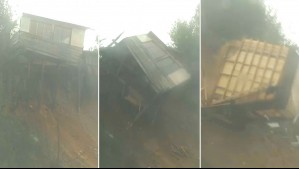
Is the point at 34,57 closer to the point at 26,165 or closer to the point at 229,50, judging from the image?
the point at 26,165

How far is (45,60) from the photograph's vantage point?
2.30 metres

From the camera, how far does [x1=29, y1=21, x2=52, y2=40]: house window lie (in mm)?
A: 2297

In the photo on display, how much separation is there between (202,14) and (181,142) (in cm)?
97

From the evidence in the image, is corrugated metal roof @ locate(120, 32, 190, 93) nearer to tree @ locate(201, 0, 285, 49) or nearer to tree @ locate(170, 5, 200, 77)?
tree @ locate(170, 5, 200, 77)

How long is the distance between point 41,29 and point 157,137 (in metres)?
1.26

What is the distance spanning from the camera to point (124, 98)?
216 cm

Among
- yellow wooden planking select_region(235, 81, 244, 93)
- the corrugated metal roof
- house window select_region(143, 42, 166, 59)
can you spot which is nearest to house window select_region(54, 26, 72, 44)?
the corrugated metal roof

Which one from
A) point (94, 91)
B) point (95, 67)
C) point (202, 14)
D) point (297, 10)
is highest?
point (297, 10)

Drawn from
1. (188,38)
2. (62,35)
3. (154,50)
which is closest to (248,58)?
(188,38)

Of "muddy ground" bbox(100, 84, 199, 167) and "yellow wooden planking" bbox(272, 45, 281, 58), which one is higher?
"yellow wooden planking" bbox(272, 45, 281, 58)

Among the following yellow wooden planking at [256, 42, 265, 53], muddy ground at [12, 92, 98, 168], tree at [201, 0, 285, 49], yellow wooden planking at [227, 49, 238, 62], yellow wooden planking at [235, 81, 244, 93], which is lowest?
muddy ground at [12, 92, 98, 168]

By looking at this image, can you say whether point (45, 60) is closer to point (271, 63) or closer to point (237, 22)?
point (237, 22)

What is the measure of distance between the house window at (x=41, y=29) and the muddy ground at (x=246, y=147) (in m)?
1.41

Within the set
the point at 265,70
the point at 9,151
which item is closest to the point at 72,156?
the point at 9,151
